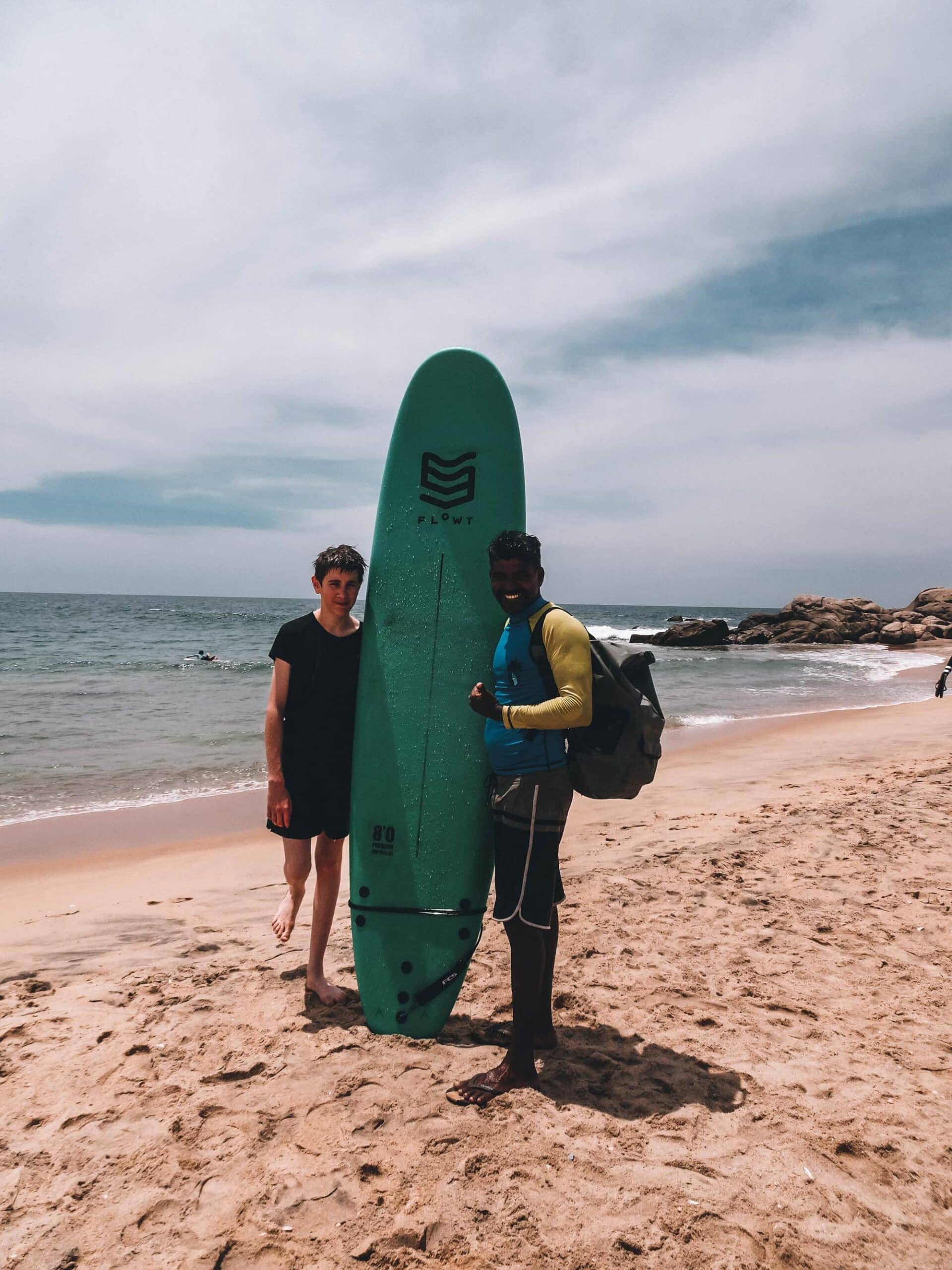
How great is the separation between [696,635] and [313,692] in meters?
32.2

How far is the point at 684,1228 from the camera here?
70.3 inches

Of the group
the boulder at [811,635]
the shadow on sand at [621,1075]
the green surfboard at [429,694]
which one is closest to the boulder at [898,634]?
the boulder at [811,635]

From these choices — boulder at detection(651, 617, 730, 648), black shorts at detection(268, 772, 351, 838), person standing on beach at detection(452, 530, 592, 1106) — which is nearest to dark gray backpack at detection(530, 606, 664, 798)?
person standing on beach at detection(452, 530, 592, 1106)

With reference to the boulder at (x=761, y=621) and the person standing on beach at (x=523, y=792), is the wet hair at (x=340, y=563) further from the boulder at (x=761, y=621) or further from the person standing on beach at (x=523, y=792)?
the boulder at (x=761, y=621)

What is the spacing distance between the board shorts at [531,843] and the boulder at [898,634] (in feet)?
115

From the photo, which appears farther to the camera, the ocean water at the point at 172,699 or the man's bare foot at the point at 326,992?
the ocean water at the point at 172,699

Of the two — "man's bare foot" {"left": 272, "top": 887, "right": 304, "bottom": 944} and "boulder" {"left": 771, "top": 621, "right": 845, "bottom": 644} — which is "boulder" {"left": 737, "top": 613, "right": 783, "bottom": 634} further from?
"man's bare foot" {"left": 272, "top": 887, "right": 304, "bottom": 944}

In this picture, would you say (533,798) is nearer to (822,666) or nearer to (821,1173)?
(821,1173)

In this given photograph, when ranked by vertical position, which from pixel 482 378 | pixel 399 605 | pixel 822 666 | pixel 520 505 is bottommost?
pixel 822 666

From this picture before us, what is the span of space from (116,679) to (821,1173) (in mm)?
16801

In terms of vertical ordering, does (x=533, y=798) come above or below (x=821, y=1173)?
above

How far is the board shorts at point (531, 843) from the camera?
2314mm

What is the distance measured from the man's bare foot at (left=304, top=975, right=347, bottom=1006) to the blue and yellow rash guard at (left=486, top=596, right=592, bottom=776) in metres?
1.32

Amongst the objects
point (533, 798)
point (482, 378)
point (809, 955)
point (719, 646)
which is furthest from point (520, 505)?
point (719, 646)
